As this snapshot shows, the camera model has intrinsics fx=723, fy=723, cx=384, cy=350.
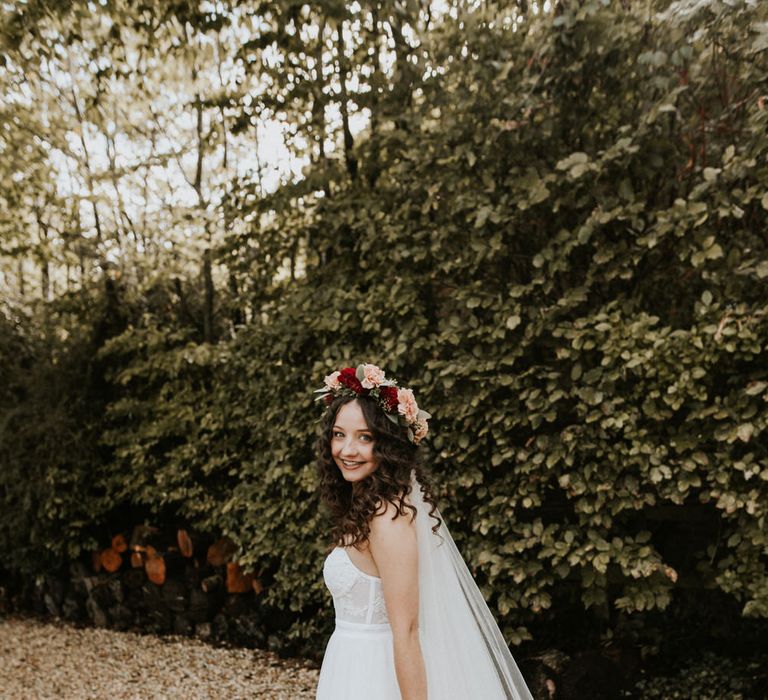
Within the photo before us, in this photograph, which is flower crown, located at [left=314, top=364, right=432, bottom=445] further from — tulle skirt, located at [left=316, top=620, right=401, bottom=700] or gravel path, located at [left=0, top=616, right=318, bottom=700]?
gravel path, located at [left=0, top=616, right=318, bottom=700]

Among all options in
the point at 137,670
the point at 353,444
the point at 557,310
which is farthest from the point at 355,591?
the point at 137,670

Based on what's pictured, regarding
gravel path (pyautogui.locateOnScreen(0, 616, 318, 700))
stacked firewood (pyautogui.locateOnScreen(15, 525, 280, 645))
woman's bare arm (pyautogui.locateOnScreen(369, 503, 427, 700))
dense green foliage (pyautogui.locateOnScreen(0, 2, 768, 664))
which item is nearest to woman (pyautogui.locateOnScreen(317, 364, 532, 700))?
woman's bare arm (pyautogui.locateOnScreen(369, 503, 427, 700))

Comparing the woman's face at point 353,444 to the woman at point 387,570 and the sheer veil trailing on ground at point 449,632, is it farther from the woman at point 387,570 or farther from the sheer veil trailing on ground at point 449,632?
the sheer veil trailing on ground at point 449,632

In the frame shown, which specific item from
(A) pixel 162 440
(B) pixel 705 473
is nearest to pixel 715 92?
(B) pixel 705 473

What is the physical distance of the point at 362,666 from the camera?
2.13 m

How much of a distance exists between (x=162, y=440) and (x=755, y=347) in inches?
187

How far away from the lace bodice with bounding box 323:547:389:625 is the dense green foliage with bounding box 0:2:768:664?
1.65 m

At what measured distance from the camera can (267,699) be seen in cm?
449

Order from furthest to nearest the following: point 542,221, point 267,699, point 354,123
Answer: point 354,123, point 267,699, point 542,221

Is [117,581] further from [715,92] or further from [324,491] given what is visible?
[715,92]

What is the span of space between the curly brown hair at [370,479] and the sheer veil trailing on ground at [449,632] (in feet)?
0.28

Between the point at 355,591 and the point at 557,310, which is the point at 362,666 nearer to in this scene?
the point at 355,591

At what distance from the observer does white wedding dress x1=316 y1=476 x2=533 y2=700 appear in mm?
2125

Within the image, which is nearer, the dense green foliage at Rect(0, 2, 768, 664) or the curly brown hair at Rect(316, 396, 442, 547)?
the curly brown hair at Rect(316, 396, 442, 547)
